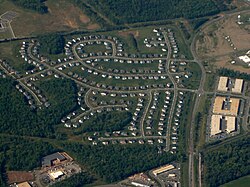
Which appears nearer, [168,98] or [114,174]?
[114,174]

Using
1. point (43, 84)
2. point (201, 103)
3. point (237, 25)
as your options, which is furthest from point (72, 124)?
point (237, 25)

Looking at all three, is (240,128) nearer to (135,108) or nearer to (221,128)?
(221,128)

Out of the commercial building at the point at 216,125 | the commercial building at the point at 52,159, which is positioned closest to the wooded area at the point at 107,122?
the commercial building at the point at 52,159

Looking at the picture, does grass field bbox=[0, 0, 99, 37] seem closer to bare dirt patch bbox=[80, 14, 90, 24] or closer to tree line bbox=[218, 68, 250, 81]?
bare dirt patch bbox=[80, 14, 90, 24]

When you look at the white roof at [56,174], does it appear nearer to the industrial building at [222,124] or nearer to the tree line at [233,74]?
the industrial building at [222,124]

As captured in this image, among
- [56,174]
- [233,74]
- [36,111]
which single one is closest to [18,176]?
[56,174]

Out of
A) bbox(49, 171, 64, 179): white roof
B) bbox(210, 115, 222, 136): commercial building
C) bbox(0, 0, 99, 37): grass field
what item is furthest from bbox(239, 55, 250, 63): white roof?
bbox(49, 171, 64, 179): white roof
